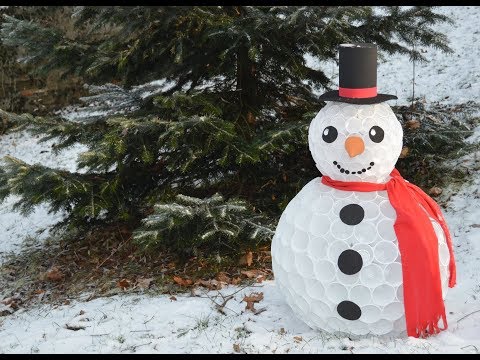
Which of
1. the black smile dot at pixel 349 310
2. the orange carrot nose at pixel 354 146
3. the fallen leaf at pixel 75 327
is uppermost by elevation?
the orange carrot nose at pixel 354 146

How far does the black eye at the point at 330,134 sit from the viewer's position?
377cm

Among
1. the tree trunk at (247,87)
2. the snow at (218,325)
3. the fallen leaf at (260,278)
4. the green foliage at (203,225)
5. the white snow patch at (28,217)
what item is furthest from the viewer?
the white snow patch at (28,217)

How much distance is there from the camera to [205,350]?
159 inches

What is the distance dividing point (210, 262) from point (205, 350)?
1.76 metres

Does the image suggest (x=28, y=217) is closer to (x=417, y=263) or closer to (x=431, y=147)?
(x=431, y=147)

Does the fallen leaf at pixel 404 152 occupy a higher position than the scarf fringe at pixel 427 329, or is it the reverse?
the fallen leaf at pixel 404 152

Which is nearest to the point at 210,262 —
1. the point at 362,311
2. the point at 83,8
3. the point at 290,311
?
the point at 290,311

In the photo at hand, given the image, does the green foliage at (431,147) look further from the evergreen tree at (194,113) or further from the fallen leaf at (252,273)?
the fallen leaf at (252,273)

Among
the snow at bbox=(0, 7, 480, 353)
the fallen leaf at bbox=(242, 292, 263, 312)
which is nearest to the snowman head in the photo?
the snow at bbox=(0, 7, 480, 353)

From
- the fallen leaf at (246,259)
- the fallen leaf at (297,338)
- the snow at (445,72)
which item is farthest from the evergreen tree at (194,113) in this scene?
the snow at (445,72)

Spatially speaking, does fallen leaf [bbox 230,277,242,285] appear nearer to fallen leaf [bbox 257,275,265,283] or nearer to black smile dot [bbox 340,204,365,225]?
fallen leaf [bbox 257,275,265,283]

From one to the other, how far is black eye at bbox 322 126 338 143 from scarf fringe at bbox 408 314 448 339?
4.78 ft

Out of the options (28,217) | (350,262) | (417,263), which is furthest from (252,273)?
(28,217)

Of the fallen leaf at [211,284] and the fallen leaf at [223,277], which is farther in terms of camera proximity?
the fallen leaf at [223,277]
